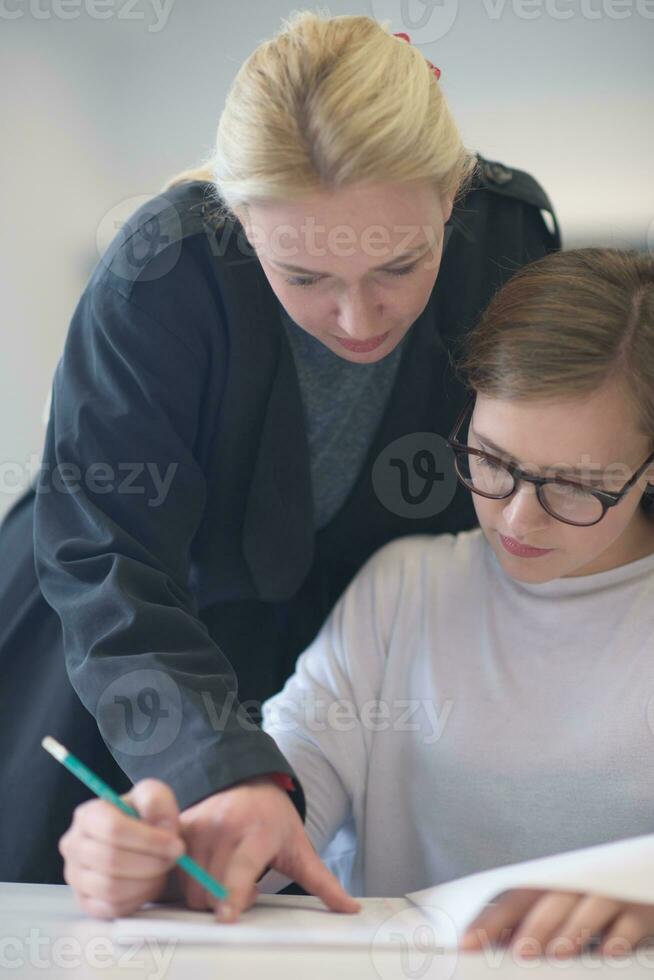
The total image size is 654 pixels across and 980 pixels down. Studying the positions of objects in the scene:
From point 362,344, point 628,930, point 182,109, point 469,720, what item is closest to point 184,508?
point 362,344

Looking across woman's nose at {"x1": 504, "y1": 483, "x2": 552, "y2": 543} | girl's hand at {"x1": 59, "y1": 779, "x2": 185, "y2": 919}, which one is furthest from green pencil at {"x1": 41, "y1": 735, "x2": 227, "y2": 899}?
woman's nose at {"x1": 504, "y1": 483, "x2": 552, "y2": 543}

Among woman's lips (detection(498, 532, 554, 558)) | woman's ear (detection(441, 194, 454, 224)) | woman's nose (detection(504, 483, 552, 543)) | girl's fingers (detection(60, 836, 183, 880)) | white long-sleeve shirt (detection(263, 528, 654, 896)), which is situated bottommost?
white long-sleeve shirt (detection(263, 528, 654, 896))

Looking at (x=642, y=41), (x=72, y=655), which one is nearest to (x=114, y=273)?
(x=72, y=655)

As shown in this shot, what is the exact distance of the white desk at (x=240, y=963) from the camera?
28.6 inches

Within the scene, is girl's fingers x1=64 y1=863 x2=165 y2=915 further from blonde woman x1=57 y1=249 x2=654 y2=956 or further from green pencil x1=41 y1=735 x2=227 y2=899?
blonde woman x1=57 y1=249 x2=654 y2=956

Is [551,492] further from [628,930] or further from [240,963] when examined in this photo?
[240,963]

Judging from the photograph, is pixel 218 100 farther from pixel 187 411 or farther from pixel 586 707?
pixel 586 707

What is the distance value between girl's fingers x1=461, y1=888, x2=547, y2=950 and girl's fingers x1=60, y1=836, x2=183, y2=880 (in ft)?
0.71

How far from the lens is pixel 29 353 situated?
8.05 feet

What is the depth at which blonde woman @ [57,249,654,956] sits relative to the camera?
3.36 ft

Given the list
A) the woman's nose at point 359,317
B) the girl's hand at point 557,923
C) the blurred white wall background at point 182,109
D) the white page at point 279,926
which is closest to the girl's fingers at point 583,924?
the girl's hand at point 557,923

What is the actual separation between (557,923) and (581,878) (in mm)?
36

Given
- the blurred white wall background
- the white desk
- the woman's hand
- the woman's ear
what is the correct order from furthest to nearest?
the blurred white wall background, the woman's ear, the woman's hand, the white desk

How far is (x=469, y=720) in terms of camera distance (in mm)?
1140
